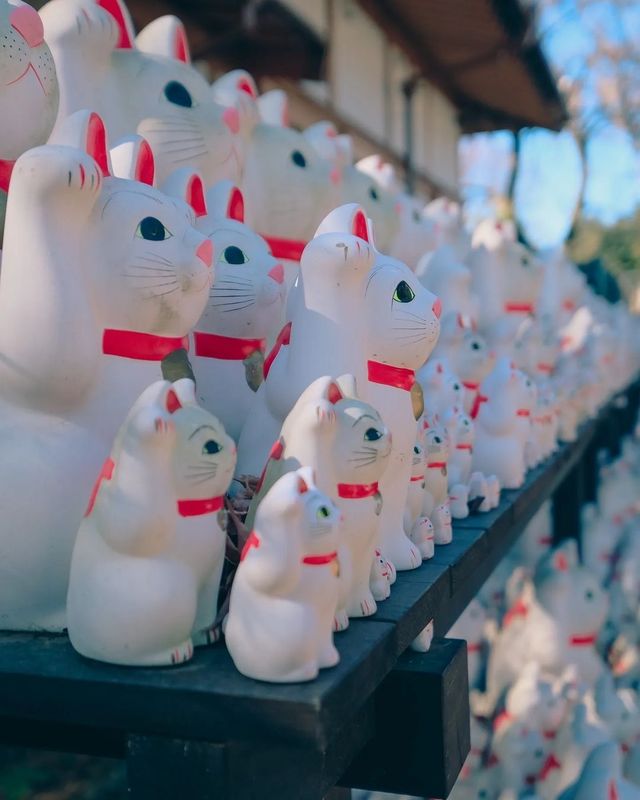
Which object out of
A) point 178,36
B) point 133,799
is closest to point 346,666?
point 133,799

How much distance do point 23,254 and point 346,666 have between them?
539mm

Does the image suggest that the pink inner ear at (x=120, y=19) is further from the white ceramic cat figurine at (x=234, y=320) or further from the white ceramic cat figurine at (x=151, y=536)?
the white ceramic cat figurine at (x=151, y=536)

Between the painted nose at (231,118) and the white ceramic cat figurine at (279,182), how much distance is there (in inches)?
4.2

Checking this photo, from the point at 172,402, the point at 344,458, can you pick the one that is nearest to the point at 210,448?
the point at 172,402

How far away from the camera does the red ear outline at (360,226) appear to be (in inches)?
46.5

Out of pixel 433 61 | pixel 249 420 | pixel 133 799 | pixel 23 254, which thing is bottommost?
pixel 133 799

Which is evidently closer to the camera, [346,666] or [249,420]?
[346,666]

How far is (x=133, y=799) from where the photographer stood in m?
0.80

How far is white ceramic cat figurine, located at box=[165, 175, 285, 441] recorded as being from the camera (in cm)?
129

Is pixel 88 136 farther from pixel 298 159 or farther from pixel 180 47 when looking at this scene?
pixel 298 159

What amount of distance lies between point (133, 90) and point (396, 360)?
25.3 inches

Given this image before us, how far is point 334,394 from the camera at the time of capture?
3.17ft

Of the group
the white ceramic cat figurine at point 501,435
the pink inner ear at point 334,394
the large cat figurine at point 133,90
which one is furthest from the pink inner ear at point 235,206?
the white ceramic cat figurine at point 501,435

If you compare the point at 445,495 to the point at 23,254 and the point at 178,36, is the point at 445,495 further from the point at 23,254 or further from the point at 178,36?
the point at 178,36
